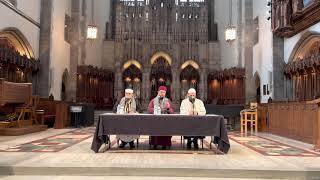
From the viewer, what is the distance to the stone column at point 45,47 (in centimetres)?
1736

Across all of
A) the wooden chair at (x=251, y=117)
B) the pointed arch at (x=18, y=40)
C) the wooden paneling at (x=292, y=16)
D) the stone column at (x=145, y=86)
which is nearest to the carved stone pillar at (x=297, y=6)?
the wooden paneling at (x=292, y=16)

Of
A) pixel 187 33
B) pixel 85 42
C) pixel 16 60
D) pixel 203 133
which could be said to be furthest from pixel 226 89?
pixel 203 133

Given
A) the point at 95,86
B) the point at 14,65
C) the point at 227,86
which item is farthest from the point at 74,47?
the point at 227,86

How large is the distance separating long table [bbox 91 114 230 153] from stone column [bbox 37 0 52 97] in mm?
10324

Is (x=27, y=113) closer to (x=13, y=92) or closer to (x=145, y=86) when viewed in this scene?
(x=13, y=92)

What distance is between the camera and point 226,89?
23797 mm

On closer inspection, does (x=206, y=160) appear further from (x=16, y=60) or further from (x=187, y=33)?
(x=187, y=33)

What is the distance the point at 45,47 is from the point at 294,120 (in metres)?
11.4

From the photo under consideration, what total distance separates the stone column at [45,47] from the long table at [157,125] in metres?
10.3

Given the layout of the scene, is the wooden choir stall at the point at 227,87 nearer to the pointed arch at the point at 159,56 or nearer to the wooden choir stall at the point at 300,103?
the pointed arch at the point at 159,56

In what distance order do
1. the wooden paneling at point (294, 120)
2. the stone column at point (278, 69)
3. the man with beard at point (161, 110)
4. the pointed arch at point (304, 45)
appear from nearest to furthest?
the man with beard at point (161, 110)
the wooden paneling at point (294, 120)
the pointed arch at point (304, 45)
the stone column at point (278, 69)

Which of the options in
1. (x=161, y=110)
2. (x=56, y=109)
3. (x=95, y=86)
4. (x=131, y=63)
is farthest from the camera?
(x=131, y=63)

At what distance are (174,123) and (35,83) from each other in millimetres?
11264

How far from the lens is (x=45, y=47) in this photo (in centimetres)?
1748
